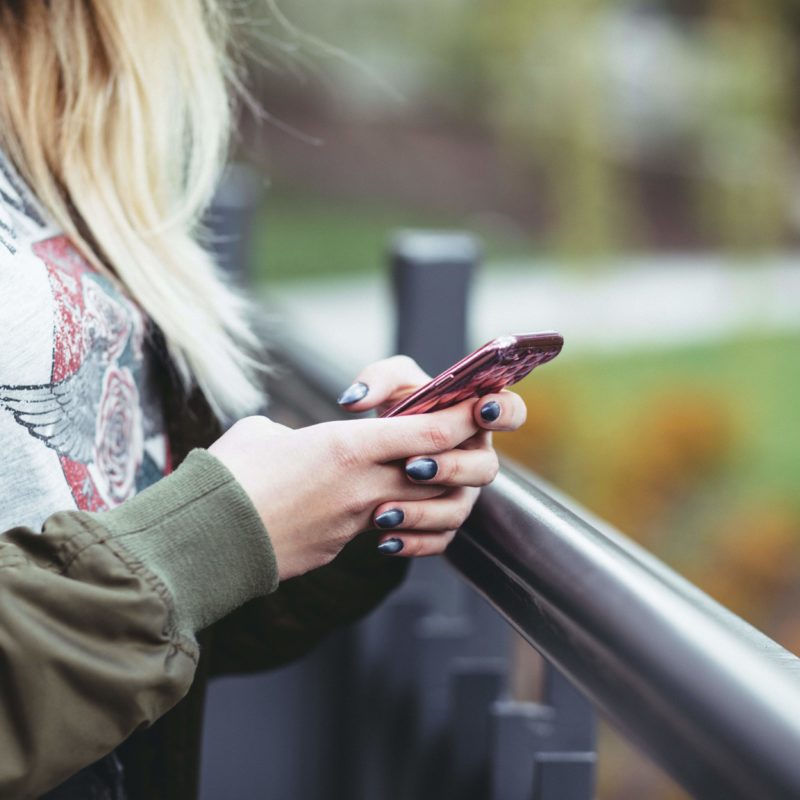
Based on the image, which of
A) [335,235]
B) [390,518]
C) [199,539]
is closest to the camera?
[199,539]

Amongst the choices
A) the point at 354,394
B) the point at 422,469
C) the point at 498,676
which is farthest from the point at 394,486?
the point at 498,676

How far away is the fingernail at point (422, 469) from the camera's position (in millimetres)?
951

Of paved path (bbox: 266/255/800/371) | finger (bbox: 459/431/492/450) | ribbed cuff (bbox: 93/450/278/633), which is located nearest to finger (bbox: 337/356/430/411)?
finger (bbox: 459/431/492/450)

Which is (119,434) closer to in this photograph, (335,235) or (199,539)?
(199,539)

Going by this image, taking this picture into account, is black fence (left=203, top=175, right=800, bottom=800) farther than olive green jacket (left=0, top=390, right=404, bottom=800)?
No

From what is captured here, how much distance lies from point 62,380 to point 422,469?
35 cm

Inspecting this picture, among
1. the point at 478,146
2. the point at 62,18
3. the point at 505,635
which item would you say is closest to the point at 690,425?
the point at 505,635

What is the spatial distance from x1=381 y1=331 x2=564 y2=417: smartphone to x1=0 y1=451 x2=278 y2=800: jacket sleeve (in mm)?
177

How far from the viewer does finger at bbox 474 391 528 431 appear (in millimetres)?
985

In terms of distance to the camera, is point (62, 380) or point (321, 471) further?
point (62, 380)

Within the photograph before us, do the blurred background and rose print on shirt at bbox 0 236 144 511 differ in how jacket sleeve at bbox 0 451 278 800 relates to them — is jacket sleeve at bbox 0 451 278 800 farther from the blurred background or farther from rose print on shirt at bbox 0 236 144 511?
the blurred background

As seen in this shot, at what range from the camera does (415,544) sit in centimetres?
102

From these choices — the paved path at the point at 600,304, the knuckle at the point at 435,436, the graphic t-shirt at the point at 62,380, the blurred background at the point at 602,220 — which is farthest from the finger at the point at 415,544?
the paved path at the point at 600,304

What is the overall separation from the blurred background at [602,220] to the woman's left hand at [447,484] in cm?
67
